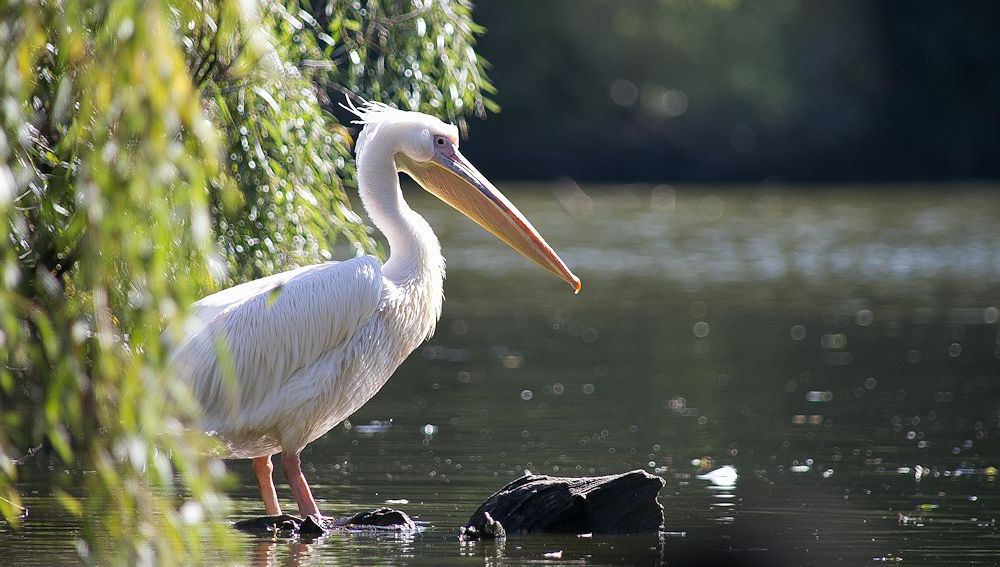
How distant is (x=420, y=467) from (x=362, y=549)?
2154 mm

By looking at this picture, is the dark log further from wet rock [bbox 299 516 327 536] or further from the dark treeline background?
the dark treeline background

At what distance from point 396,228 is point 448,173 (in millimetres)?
445

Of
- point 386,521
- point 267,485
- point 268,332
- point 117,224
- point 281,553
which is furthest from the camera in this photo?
point 267,485

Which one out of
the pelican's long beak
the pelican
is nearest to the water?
the pelican

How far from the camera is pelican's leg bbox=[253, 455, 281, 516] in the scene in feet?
23.1

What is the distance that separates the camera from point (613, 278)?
21266 mm

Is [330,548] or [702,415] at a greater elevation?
[702,415]

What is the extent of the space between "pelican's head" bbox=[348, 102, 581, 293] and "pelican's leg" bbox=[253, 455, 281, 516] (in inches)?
59.6

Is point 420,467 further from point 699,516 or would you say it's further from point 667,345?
point 667,345

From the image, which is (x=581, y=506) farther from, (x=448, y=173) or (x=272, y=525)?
(x=448, y=173)

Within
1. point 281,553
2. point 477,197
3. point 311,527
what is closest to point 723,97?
point 477,197

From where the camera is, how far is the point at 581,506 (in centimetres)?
691

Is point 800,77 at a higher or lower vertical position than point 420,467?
higher

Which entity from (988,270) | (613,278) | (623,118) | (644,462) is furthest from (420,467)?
(623,118)
